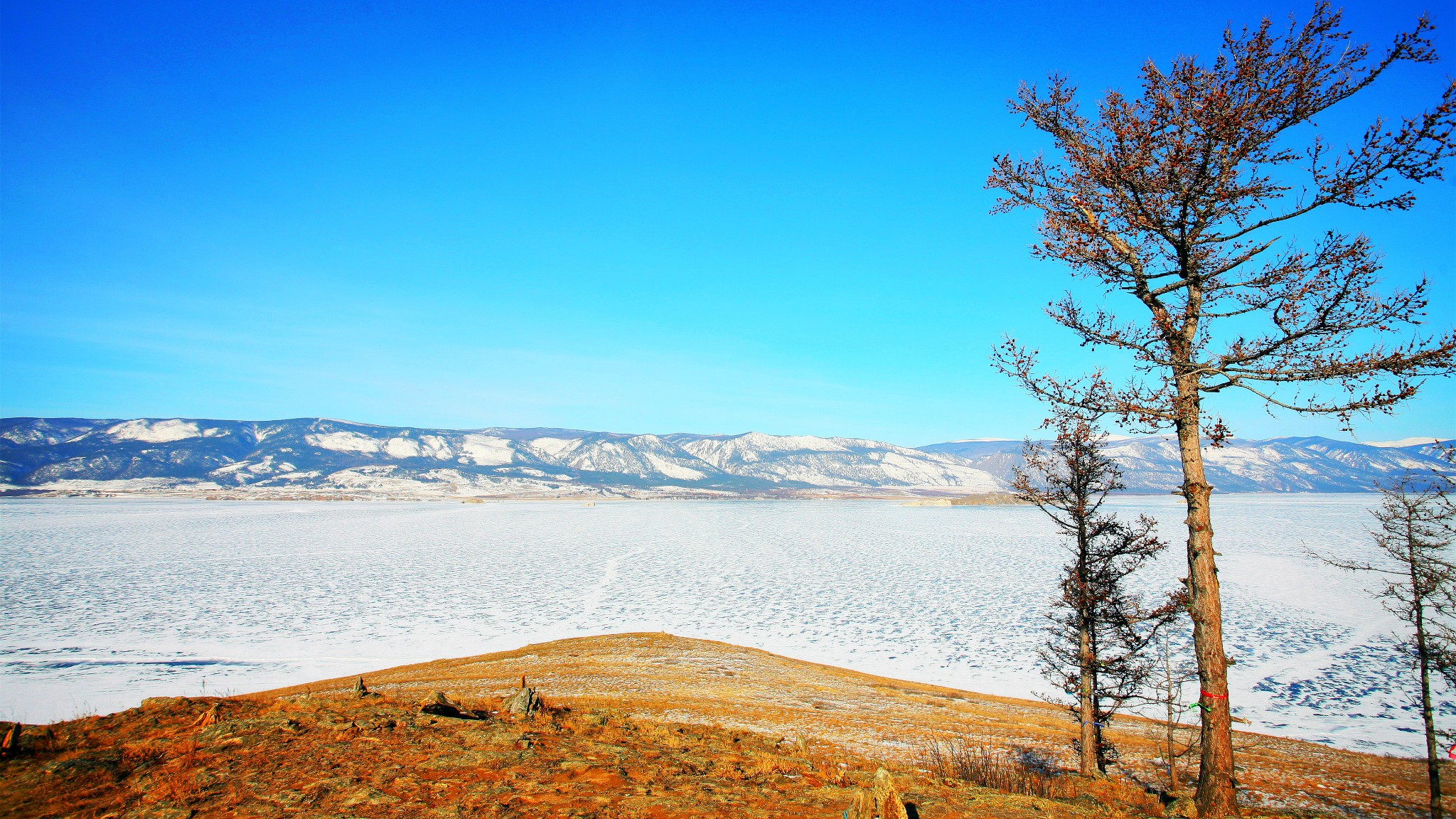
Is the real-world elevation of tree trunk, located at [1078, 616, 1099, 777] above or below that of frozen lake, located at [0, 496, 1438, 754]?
above

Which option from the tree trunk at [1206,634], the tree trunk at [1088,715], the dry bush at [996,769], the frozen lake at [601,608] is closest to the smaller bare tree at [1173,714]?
the tree trunk at [1088,715]

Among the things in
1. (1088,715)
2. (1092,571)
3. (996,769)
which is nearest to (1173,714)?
(1092,571)

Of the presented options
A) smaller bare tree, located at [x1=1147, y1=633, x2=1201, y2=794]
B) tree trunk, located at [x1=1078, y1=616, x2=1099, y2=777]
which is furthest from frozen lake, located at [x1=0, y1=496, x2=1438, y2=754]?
tree trunk, located at [x1=1078, y1=616, x2=1099, y2=777]

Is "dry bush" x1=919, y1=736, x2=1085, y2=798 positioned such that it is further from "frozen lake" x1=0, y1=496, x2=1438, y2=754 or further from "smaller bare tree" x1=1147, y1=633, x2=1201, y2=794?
"frozen lake" x1=0, y1=496, x2=1438, y2=754

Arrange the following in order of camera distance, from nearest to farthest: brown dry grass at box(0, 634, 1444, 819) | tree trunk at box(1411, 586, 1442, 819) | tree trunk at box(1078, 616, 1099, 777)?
brown dry grass at box(0, 634, 1444, 819) < tree trunk at box(1411, 586, 1442, 819) < tree trunk at box(1078, 616, 1099, 777)

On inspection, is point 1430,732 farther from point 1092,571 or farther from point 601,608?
point 601,608

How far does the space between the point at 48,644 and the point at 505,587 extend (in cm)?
2071

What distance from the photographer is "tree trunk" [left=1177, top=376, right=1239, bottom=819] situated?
24.9 feet

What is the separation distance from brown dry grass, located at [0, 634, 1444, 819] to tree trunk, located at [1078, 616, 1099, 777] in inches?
25.2

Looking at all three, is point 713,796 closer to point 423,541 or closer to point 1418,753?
point 1418,753

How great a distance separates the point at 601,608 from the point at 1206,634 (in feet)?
106

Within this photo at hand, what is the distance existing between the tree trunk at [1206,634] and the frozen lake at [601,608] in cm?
1445

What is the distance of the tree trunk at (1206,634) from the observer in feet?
24.9

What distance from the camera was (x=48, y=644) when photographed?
2572 cm
